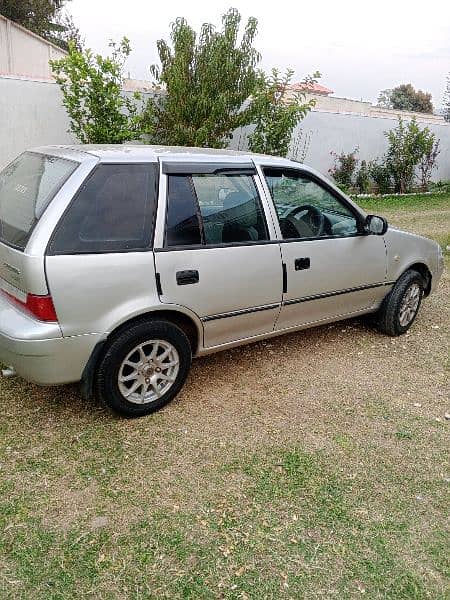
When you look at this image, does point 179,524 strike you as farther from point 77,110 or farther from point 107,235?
point 77,110

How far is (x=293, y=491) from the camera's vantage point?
2.82m

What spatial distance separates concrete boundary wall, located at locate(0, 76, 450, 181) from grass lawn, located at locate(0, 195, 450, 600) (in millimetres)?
6249

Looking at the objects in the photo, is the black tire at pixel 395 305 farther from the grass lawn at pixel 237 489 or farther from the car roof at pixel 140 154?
the car roof at pixel 140 154

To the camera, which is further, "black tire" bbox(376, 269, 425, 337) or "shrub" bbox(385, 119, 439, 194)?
"shrub" bbox(385, 119, 439, 194)

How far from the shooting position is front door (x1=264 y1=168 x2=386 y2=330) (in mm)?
3865

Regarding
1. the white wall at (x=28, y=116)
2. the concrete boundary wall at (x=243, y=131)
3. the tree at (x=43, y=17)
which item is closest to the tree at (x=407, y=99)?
the tree at (x=43, y=17)

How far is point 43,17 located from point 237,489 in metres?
27.9

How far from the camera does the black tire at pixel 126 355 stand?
10.1 ft

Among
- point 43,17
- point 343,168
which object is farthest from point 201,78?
point 43,17

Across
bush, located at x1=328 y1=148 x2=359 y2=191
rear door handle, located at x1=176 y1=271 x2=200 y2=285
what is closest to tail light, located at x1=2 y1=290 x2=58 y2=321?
rear door handle, located at x1=176 y1=271 x2=200 y2=285

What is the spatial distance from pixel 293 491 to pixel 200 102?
310 inches

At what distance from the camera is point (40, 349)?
2.86m

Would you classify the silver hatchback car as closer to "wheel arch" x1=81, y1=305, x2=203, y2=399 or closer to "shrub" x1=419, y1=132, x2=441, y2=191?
"wheel arch" x1=81, y1=305, x2=203, y2=399

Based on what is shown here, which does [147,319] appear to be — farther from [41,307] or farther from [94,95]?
[94,95]
